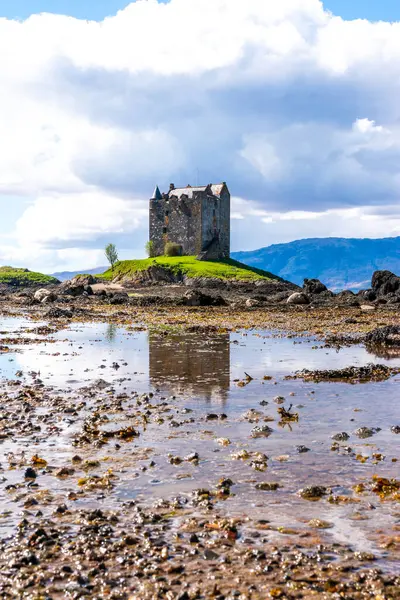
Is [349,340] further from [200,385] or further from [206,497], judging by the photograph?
[206,497]

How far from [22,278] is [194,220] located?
144ft

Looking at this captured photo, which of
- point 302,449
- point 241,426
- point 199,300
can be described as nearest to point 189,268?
point 199,300

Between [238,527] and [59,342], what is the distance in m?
23.1

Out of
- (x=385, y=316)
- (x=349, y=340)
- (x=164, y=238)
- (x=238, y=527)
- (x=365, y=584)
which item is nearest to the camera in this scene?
(x=365, y=584)

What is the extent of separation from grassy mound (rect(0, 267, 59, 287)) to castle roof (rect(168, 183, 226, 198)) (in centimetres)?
3591

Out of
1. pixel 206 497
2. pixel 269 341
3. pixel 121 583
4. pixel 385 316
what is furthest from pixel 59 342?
pixel 385 316

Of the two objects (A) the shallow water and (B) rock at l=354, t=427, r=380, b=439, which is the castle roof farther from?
(B) rock at l=354, t=427, r=380, b=439

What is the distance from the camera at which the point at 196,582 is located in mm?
6410

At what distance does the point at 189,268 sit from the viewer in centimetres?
10775

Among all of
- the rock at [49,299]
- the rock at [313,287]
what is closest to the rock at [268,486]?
the rock at [49,299]

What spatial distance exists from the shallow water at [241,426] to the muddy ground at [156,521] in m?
0.07

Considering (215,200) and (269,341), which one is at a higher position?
(215,200)

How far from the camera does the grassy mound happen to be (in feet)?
447

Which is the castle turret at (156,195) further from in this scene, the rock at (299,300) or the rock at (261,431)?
the rock at (261,431)
